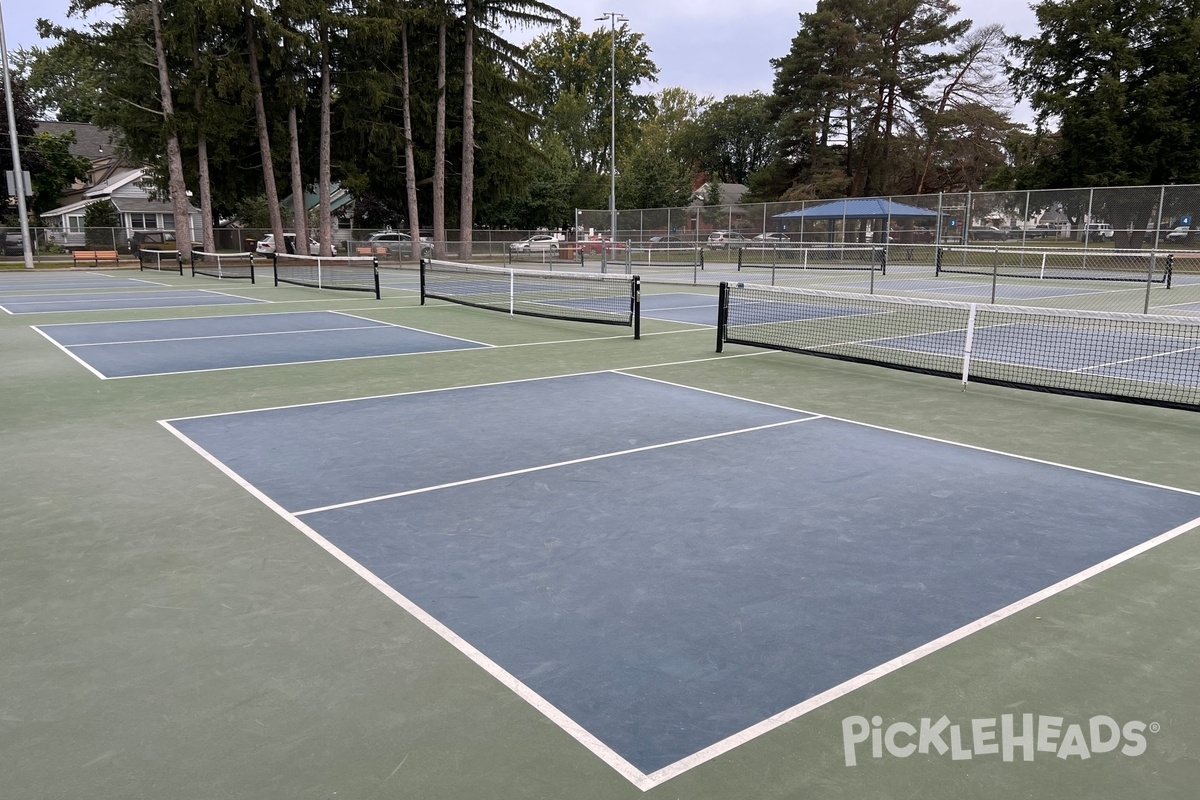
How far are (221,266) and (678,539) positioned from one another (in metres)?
35.4

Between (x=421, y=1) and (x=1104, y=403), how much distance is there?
Answer: 130 ft

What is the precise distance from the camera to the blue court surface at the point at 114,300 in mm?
19922

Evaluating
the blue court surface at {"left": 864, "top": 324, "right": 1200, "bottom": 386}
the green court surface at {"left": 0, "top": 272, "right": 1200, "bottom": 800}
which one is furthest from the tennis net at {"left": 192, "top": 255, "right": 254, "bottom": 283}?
the green court surface at {"left": 0, "top": 272, "right": 1200, "bottom": 800}

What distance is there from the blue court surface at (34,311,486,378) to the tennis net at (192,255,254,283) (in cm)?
1224

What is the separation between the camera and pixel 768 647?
153 inches

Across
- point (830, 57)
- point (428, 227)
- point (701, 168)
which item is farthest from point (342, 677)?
point (701, 168)

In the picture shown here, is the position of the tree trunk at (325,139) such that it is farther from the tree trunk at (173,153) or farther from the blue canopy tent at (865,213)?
the blue canopy tent at (865,213)

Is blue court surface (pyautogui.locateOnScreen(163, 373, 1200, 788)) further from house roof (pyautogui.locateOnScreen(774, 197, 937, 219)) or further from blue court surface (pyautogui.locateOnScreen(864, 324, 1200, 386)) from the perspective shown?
house roof (pyautogui.locateOnScreen(774, 197, 937, 219))

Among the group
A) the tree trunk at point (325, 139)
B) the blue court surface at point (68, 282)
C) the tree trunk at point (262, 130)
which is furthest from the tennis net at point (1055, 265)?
the tree trunk at point (262, 130)

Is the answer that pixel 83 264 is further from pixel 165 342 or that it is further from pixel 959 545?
pixel 959 545

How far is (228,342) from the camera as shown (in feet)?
45.6

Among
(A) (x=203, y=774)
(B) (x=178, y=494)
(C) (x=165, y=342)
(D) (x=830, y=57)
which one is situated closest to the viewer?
(A) (x=203, y=774)

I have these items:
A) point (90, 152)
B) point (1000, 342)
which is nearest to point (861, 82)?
point (1000, 342)

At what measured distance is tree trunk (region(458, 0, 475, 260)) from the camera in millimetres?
41000
